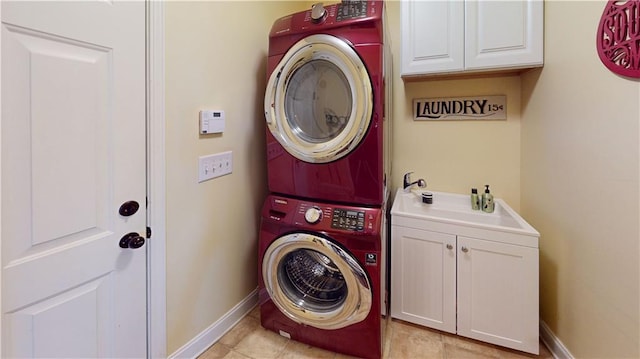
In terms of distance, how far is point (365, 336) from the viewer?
149 cm

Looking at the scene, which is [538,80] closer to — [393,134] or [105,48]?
[393,134]

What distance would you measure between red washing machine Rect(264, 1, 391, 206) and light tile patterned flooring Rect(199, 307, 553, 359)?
2.87 feet

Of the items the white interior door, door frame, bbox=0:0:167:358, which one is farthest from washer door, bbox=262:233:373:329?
the white interior door

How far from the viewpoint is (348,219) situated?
147cm

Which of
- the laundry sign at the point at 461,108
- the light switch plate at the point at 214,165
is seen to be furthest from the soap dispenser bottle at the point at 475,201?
the light switch plate at the point at 214,165

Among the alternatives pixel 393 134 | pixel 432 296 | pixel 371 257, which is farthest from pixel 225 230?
pixel 393 134

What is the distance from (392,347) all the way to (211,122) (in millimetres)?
1621

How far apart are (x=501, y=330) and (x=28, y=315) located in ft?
6.73

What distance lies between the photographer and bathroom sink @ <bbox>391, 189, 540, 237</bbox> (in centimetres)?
162

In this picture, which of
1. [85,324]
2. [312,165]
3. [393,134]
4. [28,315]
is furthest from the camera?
[393,134]

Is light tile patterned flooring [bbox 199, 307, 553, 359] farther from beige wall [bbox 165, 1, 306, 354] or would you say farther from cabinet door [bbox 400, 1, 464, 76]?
cabinet door [bbox 400, 1, 464, 76]

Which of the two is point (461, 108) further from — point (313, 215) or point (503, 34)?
point (313, 215)

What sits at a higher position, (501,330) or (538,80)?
(538,80)

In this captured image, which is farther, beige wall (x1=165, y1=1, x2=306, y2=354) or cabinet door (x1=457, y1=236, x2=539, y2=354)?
cabinet door (x1=457, y1=236, x2=539, y2=354)
